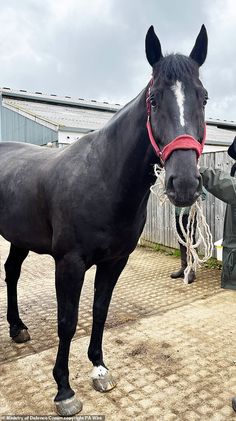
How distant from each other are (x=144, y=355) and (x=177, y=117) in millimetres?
2085

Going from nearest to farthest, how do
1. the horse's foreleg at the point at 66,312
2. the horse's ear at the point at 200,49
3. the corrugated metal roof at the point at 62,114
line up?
the horse's ear at the point at 200,49
the horse's foreleg at the point at 66,312
the corrugated metal roof at the point at 62,114

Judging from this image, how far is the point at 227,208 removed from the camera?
92.4 inches

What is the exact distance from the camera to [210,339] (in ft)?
10.1

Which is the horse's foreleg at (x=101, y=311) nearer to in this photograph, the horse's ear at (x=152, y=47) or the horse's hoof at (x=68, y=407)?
the horse's hoof at (x=68, y=407)

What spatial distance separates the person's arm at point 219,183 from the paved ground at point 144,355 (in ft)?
4.52

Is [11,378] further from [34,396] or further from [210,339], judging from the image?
[210,339]

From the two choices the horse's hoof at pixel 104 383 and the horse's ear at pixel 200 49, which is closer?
the horse's ear at pixel 200 49

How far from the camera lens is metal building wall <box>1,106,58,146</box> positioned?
1287cm

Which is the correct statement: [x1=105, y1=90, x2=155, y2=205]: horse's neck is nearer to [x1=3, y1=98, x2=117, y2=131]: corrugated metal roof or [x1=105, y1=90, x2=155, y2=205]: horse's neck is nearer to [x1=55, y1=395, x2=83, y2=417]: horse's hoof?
[x1=55, y1=395, x2=83, y2=417]: horse's hoof

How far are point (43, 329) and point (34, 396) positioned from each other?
105 cm

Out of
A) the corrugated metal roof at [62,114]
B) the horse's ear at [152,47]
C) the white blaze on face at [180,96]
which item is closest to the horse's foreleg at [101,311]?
the white blaze on face at [180,96]

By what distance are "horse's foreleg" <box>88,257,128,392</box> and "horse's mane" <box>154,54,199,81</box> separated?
1.28 m

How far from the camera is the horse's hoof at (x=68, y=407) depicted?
206cm

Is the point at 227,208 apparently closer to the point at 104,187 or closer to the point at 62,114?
the point at 104,187
